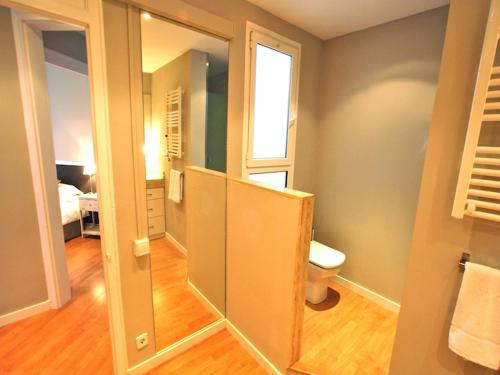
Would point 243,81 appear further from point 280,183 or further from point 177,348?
point 177,348

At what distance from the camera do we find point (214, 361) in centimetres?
180

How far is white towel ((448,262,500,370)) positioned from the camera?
93 cm

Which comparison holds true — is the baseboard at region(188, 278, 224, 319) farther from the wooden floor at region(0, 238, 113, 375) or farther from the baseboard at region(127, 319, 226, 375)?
the wooden floor at region(0, 238, 113, 375)

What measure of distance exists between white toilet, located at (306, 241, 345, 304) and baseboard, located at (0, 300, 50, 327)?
2438 millimetres

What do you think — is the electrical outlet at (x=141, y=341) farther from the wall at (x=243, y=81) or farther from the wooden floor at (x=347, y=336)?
the wall at (x=243, y=81)

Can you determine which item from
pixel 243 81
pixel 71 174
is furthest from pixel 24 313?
pixel 243 81

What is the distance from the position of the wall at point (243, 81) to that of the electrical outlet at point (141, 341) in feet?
4.23

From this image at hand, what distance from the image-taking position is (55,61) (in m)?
2.36

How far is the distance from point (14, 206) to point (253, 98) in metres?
2.13

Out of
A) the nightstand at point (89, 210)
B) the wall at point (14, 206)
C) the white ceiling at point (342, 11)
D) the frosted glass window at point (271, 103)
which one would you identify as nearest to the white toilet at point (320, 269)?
the frosted glass window at point (271, 103)

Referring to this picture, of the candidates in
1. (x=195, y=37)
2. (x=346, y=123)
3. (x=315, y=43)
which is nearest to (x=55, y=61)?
(x=195, y=37)

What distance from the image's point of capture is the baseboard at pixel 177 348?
1.68 metres

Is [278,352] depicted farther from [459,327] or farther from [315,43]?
[315,43]

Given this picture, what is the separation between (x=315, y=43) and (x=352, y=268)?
233cm
